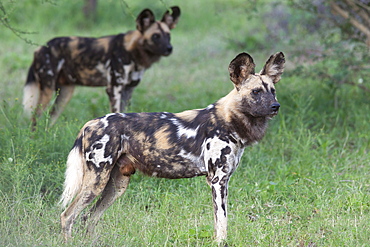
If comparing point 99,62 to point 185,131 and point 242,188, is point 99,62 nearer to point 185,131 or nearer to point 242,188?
point 242,188

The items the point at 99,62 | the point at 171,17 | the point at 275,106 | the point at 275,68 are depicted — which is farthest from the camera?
the point at 171,17

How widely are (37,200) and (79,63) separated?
255cm

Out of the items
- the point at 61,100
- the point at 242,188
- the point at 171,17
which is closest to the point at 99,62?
the point at 61,100

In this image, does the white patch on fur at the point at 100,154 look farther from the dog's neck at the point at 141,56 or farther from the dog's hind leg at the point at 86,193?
the dog's neck at the point at 141,56

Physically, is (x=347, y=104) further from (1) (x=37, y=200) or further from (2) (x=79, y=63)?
(1) (x=37, y=200)

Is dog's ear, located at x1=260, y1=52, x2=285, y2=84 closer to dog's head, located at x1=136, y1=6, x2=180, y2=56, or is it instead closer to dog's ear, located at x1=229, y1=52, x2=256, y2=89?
dog's ear, located at x1=229, y1=52, x2=256, y2=89

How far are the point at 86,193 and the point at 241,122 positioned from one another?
1012mm

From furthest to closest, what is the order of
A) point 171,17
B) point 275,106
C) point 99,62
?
1. point 171,17
2. point 99,62
3. point 275,106

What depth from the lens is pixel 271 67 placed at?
3.17m

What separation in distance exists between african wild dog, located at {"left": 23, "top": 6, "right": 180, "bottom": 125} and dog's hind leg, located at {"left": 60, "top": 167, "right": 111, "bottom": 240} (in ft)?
8.12

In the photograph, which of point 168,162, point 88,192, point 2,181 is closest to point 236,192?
point 168,162

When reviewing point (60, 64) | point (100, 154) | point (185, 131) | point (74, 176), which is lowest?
point (74, 176)

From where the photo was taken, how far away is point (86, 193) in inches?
120

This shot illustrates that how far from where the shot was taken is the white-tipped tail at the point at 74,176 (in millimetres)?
3078
